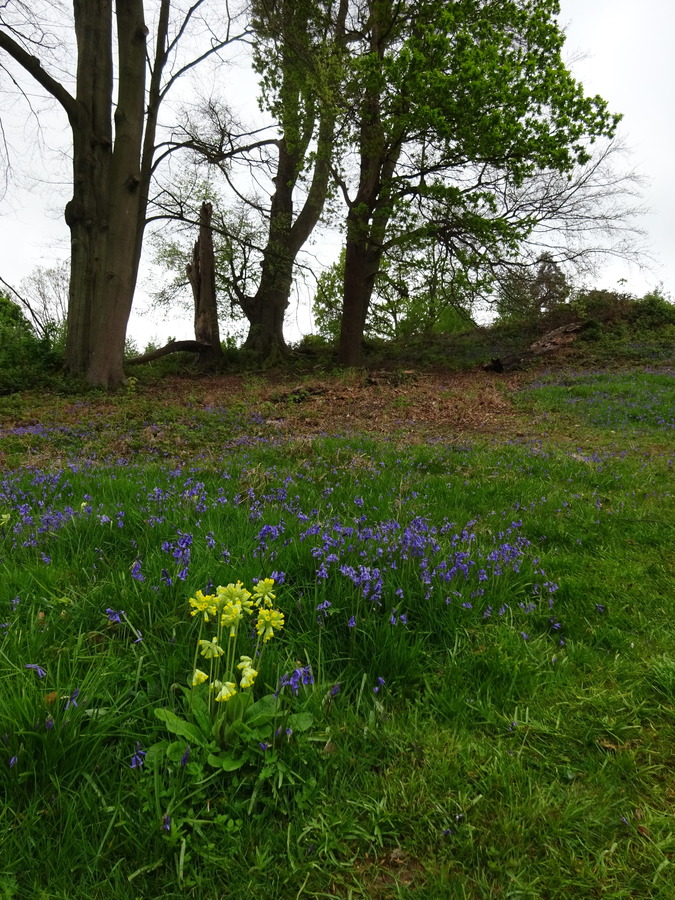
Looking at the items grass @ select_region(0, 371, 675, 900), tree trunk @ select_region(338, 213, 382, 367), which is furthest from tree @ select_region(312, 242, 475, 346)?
grass @ select_region(0, 371, 675, 900)

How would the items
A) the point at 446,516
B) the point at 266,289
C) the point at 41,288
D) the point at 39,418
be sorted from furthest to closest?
the point at 41,288 < the point at 266,289 < the point at 39,418 < the point at 446,516

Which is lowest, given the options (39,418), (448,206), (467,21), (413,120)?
(39,418)

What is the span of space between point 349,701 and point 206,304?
20340 mm

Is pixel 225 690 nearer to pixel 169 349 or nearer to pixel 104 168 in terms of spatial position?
pixel 104 168

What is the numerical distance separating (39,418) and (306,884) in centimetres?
1029

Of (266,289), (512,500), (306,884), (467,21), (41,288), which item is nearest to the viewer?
(306,884)

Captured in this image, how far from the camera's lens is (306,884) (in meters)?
1.46

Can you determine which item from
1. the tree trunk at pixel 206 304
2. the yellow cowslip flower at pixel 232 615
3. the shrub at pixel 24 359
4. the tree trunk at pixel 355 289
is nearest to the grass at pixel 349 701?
the yellow cowslip flower at pixel 232 615

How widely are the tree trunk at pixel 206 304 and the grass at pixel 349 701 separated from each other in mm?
16175

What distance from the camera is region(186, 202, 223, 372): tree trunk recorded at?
19.9 m

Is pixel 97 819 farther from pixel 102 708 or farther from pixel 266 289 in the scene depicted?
pixel 266 289

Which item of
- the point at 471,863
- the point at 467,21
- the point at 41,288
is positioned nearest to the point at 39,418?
the point at 471,863

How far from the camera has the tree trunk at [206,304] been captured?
65.2 ft

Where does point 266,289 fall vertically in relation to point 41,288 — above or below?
A: below
